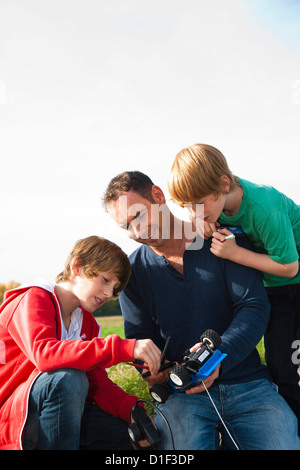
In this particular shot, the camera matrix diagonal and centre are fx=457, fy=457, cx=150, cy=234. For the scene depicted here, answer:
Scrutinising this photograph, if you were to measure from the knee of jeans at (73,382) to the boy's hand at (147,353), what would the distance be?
0.29 meters

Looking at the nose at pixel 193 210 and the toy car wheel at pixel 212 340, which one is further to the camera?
the nose at pixel 193 210

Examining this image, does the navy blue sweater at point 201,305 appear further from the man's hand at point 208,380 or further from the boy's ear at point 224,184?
the boy's ear at point 224,184

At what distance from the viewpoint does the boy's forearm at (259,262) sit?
Answer: 276 cm

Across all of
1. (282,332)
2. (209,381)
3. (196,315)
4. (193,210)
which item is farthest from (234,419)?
(193,210)

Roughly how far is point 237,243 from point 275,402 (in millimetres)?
960

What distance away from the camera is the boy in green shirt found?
2.83 metres

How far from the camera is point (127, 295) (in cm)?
295

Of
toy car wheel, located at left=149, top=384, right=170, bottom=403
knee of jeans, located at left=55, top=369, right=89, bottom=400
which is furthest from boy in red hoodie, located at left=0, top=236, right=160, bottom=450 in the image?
toy car wheel, located at left=149, top=384, right=170, bottom=403

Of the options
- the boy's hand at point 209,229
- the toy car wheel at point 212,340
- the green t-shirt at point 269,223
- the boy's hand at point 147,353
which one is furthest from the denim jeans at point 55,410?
the green t-shirt at point 269,223

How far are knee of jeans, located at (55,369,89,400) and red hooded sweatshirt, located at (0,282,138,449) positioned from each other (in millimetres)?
32

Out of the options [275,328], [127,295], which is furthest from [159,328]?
[275,328]

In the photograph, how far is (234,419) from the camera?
2549mm
